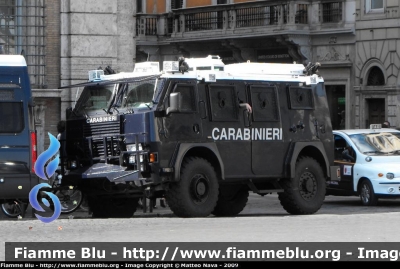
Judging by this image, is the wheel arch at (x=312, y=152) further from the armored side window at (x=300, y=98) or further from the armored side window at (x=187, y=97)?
the armored side window at (x=187, y=97)

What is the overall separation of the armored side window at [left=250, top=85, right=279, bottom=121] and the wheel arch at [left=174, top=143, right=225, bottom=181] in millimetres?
1142

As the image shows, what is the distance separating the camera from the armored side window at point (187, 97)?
20.6 meters

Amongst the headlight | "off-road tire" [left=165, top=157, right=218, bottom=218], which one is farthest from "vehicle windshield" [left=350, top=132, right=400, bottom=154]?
"off-road tire" [left=165, top=157, right=218, bottom=218]

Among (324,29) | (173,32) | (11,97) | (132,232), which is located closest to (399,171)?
(11,97)

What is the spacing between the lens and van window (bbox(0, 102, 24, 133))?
20219mm

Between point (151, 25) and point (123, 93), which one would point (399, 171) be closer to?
point (123, 93)

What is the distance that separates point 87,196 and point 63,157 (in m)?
0.84

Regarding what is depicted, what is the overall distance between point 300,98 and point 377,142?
13.0 feet

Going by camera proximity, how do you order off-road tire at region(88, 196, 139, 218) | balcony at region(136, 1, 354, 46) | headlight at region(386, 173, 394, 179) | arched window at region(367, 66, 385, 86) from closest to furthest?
off-road tire at region(88, 196, 139, 218) → headlight at region(386, 173, 394, 179) → arched window at region(367, 66, 385, 86) → balcony at region(136, 1, 354, 46)

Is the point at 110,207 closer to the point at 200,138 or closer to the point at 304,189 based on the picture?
the point at 200,138

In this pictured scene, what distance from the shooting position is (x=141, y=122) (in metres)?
20.2

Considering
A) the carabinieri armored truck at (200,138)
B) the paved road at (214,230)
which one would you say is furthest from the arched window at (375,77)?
the paved road at (214,230)

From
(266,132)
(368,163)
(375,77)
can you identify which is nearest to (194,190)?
(266,132)

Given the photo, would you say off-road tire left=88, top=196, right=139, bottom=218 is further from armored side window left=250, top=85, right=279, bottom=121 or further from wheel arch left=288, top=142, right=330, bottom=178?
wheel arch left=288, top=142, right=330, bottom=178
